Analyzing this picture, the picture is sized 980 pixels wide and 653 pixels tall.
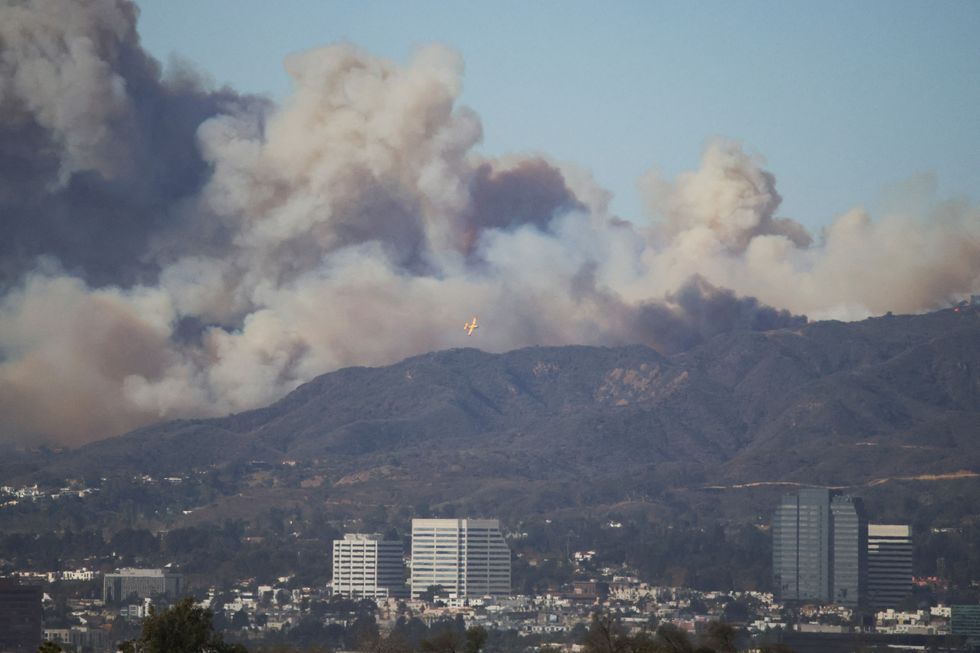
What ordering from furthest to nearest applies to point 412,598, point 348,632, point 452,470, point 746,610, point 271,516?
1. point 452,470
2. point 271,516
3. point 412,598
4. point 746,610
5. point 348,632

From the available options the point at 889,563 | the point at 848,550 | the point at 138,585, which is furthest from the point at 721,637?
the point at 889,563

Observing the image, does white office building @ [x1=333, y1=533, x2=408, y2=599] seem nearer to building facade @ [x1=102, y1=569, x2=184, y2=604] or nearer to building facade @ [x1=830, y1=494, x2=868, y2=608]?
building facade @ [x1=102, y1=569, x2=184, y2=604]

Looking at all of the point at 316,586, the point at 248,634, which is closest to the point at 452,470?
the point at 316,586

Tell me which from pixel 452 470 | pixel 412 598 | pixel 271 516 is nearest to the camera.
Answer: pixel 412 598

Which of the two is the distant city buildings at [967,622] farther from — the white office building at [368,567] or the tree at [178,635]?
the tree at [178,635]

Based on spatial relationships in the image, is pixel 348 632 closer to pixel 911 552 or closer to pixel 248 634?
pixel 248 634

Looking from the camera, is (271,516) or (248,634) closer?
(248,634)

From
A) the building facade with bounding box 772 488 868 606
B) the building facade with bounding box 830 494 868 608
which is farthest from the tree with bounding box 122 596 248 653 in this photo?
the building facade with bounding box 830 494 868 608

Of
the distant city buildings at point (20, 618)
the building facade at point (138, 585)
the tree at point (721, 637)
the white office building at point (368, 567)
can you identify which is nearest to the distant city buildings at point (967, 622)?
the white office building at point (368, 567)
